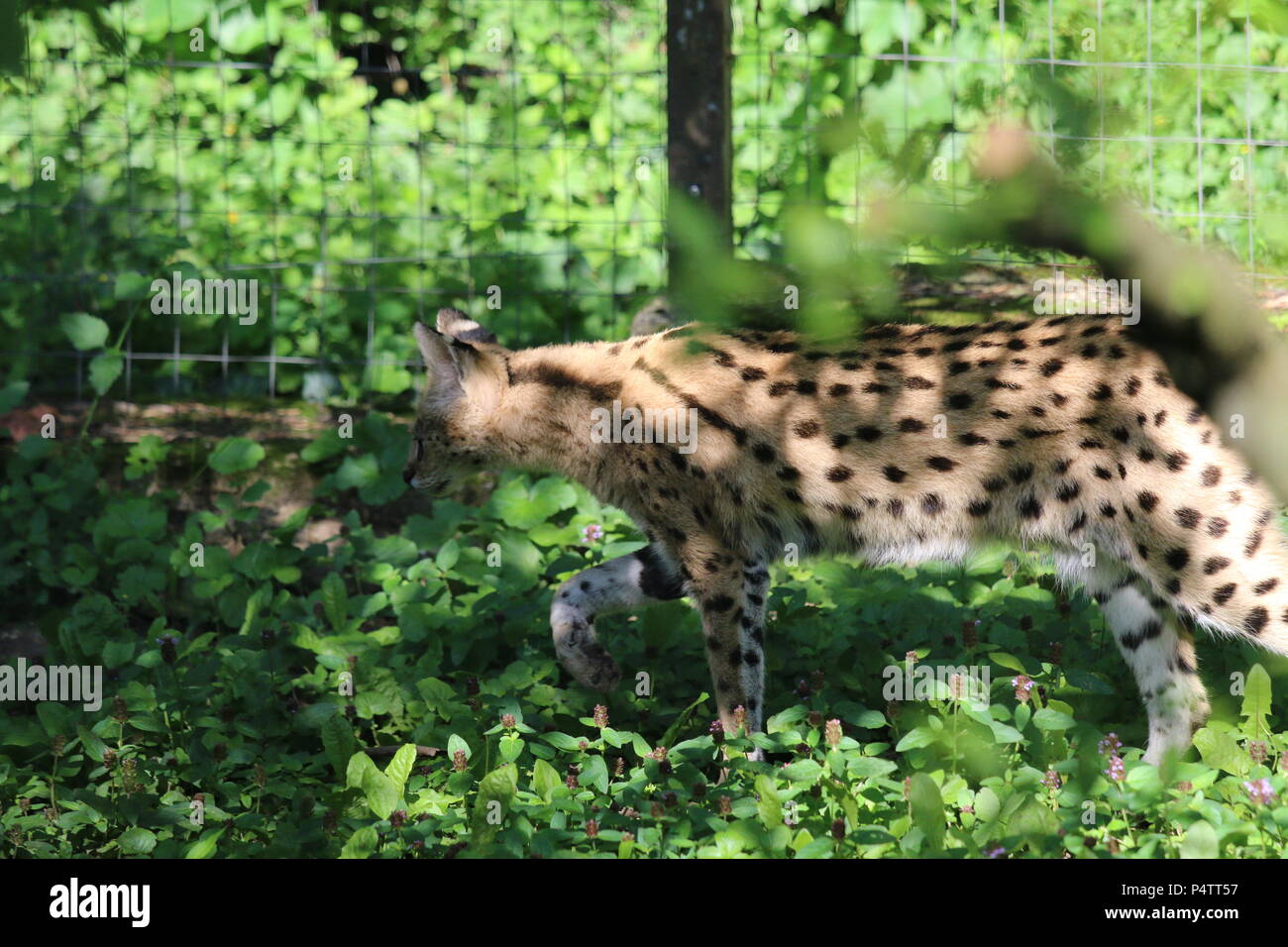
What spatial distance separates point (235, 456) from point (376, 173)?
350 cm

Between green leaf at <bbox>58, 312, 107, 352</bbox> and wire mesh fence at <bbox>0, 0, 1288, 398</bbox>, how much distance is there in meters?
0.03

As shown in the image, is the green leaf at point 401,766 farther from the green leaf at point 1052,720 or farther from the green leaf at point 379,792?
the green leaf at point 1052,720

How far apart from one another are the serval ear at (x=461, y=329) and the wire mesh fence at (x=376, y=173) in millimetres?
1374

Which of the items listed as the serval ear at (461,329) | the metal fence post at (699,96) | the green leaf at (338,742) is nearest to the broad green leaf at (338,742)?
the green leaf at (338,742)

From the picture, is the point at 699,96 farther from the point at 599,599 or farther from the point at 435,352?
the point at 599,599

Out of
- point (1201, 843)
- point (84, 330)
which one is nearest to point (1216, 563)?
point (1201, 843)

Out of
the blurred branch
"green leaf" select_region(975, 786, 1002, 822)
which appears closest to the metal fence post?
"green leaf" select_region(975, 786, 1002, 822)

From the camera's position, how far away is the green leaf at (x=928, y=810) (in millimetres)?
3863

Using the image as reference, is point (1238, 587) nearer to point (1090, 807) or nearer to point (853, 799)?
point (1090, 807)

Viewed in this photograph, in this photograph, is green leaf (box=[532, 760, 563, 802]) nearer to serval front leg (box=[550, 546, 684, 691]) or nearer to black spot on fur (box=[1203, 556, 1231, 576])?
serval front leg (box=[550, 546, 684, 691])

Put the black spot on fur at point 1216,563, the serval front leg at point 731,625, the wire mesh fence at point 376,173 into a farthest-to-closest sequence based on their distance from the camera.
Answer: the wire mesh fence at point 376,173, the serval front leg at point 731,625, the black spot on fur at point 1216,563

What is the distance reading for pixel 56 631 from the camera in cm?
586

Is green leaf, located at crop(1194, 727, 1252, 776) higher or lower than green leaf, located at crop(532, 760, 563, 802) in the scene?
higher

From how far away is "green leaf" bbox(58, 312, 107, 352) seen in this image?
24.4 ft
